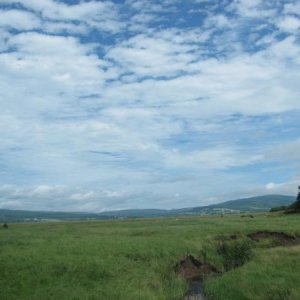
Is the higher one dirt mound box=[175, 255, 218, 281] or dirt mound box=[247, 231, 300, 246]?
dirt mound box=[247, 231, 300, 246]

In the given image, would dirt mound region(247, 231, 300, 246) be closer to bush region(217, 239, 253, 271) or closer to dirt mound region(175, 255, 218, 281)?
bush region(217, 239, 253, 271)

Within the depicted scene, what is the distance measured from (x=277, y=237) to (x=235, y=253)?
11188mm

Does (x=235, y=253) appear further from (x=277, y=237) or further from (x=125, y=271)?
(x=125, y=271)

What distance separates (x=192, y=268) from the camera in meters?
41.6

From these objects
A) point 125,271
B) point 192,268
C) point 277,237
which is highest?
point 277,237

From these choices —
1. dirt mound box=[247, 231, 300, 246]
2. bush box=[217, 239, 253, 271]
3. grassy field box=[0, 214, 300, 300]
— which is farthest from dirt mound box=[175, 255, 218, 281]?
dirt mound box=[247, 231, 300, 246]

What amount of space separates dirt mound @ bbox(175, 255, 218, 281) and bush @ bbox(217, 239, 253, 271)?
2.13m

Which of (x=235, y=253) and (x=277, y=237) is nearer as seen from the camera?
(x=235, y=253)

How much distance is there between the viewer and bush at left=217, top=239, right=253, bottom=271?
45.1 meters

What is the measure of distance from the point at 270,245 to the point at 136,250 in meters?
17.8

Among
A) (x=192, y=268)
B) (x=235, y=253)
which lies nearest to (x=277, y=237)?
(x=235, y=253)

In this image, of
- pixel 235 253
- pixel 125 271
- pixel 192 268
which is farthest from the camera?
pixel 235 253

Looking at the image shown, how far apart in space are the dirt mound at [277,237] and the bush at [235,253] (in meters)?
7.17

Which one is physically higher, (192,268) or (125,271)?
(125,271)
